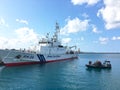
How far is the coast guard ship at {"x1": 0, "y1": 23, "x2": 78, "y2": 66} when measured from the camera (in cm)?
5391

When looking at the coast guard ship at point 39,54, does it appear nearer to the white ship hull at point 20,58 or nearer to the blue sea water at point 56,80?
the white ship hull at point 20,58

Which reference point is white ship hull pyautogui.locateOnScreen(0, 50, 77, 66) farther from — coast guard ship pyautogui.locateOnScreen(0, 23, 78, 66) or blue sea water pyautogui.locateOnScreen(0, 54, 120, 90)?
blue sea water pyautogui.locateOnScreen(0, 54, 120, 90)

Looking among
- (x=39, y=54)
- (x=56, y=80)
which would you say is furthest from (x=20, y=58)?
(x=56, y=80)

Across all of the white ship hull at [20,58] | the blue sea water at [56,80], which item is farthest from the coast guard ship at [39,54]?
the blue sea water at [56,80]

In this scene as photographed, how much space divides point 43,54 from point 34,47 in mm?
5910

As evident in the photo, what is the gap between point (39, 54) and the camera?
6209 cm

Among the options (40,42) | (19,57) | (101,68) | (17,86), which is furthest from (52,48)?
(17,86)

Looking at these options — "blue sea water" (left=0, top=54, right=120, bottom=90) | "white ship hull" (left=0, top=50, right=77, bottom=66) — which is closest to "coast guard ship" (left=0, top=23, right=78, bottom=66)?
"white ship hull" (left=0, top=50, right=77, bottom=66)

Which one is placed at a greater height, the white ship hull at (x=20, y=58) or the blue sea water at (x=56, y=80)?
the white ship hull at (x=20, y=58)

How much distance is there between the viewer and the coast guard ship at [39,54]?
53906 millimetres

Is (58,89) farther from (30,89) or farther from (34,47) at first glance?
(34,47)

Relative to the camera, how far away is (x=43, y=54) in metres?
64.1

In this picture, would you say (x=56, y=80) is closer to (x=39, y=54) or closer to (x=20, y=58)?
(x=20, y=58)

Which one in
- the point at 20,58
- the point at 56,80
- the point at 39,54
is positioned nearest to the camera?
the point at 56,80
